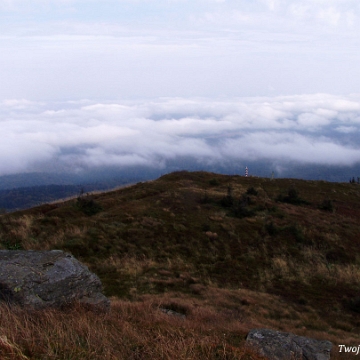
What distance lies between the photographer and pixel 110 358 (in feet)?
15.5

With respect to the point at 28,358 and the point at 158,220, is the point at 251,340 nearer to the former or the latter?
the point at 28,358

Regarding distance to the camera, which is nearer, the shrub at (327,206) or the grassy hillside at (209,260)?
the grassy hillside at (209,260)

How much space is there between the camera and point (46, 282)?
698 centimetres

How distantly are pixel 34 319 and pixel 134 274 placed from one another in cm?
858

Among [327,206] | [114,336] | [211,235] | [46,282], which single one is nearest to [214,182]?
[327,206]

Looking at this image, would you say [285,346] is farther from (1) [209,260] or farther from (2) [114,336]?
(1) [209,260]

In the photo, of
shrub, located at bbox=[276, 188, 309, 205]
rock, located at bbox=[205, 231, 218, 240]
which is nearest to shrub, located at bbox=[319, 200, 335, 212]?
shrub, located at bbox=[276, 188, 309, 205]

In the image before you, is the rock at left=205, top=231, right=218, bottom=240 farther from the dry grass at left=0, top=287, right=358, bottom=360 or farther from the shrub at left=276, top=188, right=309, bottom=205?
the shrub at left=276, top=188, right=309, bottom=205

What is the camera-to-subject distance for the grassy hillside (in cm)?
739

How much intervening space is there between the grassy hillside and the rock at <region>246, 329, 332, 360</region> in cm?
38

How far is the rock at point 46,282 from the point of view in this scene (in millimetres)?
6578

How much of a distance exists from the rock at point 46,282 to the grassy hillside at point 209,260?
0.67m

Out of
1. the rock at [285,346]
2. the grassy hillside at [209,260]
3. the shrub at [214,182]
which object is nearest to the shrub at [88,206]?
the grassy hillside at [209,260]

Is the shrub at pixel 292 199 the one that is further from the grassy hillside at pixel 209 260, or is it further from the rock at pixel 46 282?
the rock at pixel 46 282
